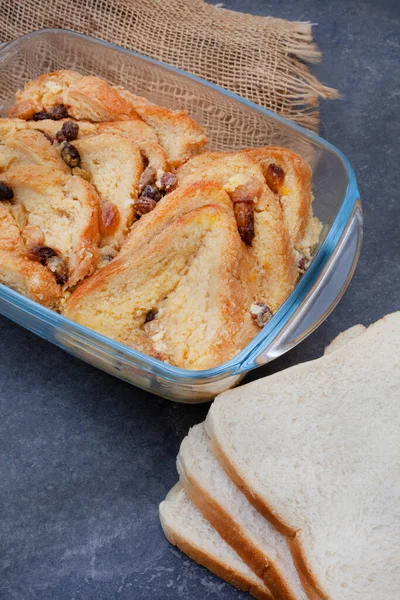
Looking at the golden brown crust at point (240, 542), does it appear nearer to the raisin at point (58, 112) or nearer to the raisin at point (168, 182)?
the raisin at point (168, 182)

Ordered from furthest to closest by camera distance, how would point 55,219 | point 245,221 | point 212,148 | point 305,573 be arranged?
1. point 212,148
2. point 55,219
3. point 245,221
4. point 305,573

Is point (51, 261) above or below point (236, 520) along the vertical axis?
above

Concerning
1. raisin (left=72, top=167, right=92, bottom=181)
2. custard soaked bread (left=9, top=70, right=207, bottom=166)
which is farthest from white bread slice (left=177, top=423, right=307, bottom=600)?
custard soaked bread (left=9, top=70, right=207, bottom=166)

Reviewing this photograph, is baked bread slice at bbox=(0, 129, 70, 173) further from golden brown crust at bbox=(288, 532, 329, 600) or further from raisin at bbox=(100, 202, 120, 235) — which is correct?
golden brown crust at bbox=(288, 532, 329, 600)

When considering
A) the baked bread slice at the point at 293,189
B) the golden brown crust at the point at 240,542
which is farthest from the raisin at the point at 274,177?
the golden brown crust at the point at 240,542

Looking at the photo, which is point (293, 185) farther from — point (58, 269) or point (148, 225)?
point (58, 269)

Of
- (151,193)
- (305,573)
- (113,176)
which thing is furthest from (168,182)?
(305,573)
